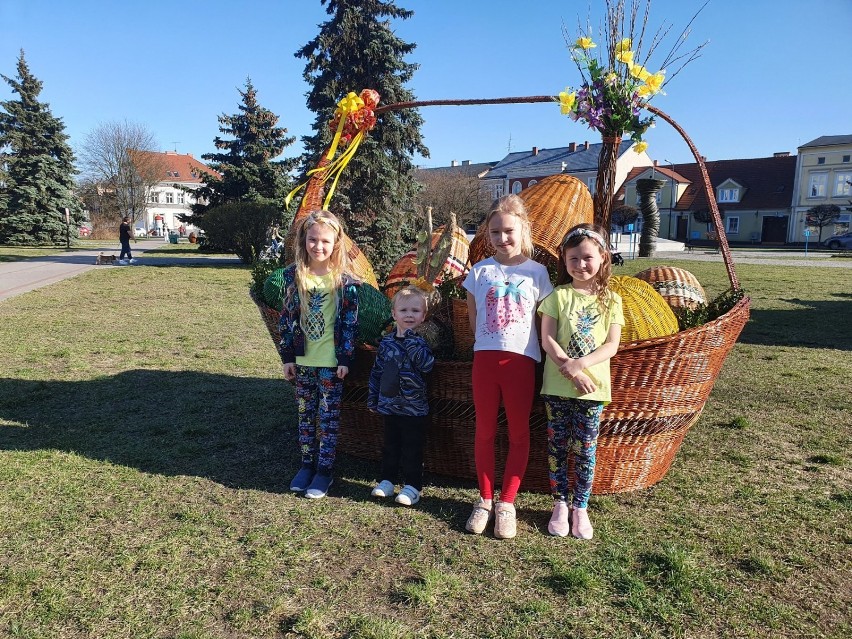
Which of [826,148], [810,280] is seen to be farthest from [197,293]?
[826,148]

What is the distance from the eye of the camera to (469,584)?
2.73 m

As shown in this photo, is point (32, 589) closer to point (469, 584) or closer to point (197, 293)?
point (469, 584)

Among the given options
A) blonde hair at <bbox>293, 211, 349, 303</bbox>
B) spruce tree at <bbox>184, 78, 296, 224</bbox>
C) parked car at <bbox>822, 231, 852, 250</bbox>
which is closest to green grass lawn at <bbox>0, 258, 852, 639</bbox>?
blonde hair at <bbox>293, 211, 349, 303</bbox>

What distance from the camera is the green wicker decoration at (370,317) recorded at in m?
3.89

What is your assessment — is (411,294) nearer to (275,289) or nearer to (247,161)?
(275,289)

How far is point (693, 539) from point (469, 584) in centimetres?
123

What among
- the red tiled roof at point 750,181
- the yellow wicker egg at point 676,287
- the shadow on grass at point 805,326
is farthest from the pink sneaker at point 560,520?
the red tiled roof at point 750,181

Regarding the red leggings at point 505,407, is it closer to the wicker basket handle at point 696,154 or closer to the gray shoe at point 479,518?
the gray shoe at point 479,518

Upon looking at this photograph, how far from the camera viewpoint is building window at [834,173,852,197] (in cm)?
5047

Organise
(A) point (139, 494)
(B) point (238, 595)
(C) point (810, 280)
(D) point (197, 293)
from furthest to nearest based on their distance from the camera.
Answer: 1. (C) point (810, 280)
2. (D) point (197, 293)
3. (A) point (139, 494)
4. (B) point (238, 595)

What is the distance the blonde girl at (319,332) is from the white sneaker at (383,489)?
1.01 ft

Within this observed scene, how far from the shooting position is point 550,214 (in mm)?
4500

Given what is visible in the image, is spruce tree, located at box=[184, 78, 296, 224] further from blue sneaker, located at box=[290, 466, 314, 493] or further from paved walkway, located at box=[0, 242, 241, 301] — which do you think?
blue sneaker, located at box=[290, 466, 314, 493]

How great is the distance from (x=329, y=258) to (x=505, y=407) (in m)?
1.44
